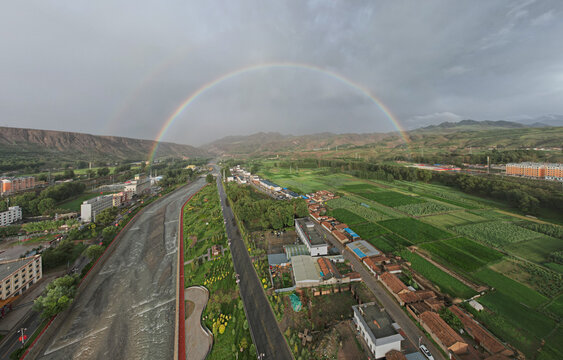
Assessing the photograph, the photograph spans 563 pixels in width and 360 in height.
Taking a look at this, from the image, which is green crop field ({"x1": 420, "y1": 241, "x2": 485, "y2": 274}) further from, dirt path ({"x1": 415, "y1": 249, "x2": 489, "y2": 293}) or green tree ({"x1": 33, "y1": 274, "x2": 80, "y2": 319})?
green tree ({"x1": 33, "y1": 274, "x2": 80, "y2": 319})

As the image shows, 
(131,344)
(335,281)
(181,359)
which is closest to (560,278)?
(335,281)

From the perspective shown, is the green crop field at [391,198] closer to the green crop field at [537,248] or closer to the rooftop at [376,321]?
the green crop field at [537,248]

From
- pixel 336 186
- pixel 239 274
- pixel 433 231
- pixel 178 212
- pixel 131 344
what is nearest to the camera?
pixel 131 344

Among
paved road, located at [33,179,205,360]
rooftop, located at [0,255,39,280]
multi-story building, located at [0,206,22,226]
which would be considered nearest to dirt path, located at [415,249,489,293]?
paved road, located at [33,179,205,360]

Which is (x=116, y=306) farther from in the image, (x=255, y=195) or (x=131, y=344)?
(x=255, y=195)

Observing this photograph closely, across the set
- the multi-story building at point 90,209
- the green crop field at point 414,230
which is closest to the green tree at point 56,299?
the multi-story building at point 90,209

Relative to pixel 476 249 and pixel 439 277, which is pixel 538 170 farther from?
pixel 439 277
